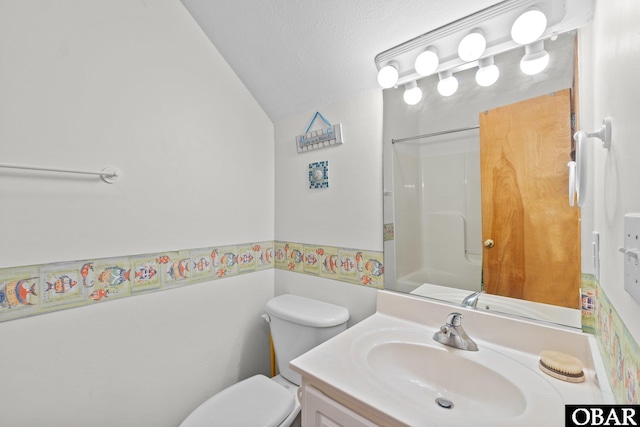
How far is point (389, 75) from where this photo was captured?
108 centimetres

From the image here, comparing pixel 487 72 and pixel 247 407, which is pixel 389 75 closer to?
pixel 487 72

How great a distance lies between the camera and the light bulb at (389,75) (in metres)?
1.07

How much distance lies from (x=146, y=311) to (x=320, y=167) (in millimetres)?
1022

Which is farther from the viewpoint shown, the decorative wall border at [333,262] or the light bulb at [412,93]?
the decorative wall border at [333,262]

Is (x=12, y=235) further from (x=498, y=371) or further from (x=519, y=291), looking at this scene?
(x=519, y=291)

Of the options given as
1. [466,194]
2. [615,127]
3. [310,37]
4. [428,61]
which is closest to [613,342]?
[615,127]

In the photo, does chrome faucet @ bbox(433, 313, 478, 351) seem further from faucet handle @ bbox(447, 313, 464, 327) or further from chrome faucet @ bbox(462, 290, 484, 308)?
chrome faucet @ bbox(462, 290, 484, 308)

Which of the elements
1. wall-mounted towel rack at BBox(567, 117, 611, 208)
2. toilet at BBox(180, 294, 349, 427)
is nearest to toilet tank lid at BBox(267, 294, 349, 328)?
toilet at BBox(180, 294, 349, 427)

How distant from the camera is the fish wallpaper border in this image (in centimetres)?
90

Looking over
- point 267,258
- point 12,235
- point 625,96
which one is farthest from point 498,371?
point 12,235

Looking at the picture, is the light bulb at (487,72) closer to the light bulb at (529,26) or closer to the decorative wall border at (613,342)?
the light bulb at (529,26)

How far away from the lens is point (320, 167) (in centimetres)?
141

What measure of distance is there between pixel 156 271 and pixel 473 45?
1489mm

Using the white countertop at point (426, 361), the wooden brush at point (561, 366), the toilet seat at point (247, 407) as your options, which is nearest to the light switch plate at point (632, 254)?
the white countertop at point (426, 361)
